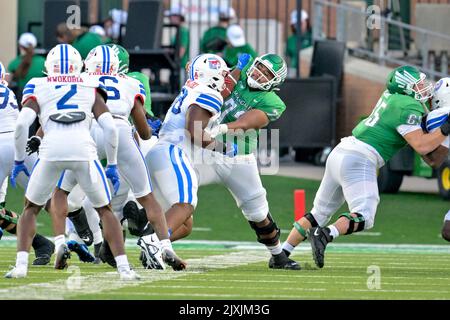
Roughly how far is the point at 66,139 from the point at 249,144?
218 cm

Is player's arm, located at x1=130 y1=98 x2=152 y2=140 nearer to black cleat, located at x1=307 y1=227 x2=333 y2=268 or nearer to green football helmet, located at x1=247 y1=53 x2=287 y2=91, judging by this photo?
green football helmet, located at x1=247 y1=53 x2=287 y2=91

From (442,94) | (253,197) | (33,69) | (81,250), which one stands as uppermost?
(442,94)

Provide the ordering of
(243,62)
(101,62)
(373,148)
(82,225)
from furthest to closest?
(243,62)
(82,225)
(373,148)
(101,62)

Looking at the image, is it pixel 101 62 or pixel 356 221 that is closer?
pixel 101 62

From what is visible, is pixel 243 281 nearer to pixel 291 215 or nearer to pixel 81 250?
pixel 81 250

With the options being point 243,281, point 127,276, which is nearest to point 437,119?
point 243,281

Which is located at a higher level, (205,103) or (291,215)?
(205,103)

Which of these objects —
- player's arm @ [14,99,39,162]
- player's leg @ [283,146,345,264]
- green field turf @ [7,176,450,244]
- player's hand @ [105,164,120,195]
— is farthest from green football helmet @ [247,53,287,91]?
green field turf @ [7,176,450,244]

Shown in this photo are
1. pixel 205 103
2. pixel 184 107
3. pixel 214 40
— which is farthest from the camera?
pixel 214 40

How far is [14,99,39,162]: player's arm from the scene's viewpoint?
10422 millimetres

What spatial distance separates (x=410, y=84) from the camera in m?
12.0

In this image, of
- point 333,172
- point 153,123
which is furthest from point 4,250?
point 333,172

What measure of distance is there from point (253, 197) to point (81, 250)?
1.41 m

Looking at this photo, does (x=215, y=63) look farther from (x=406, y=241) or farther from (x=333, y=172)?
(x=406, y=241)
